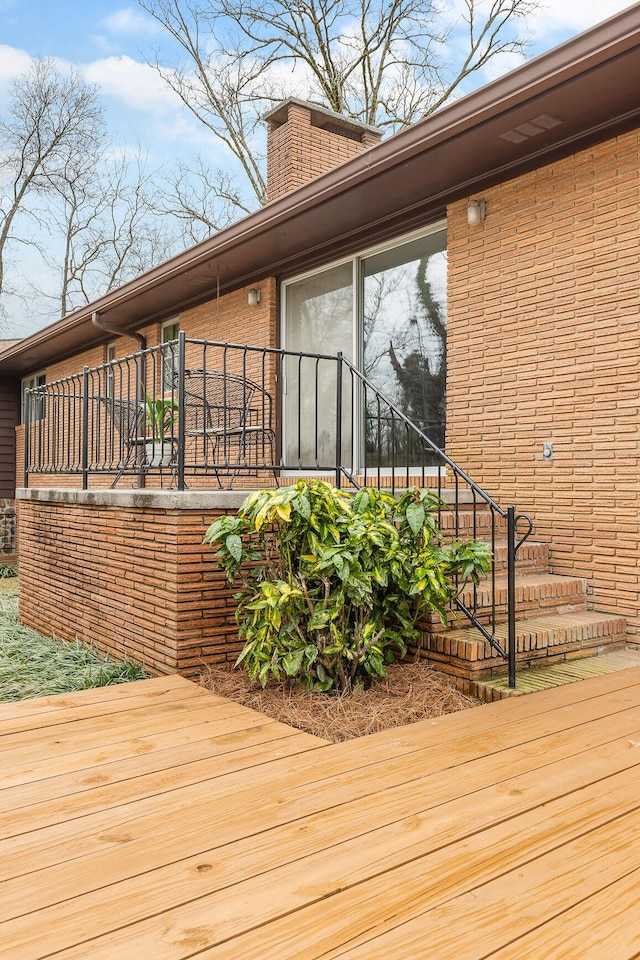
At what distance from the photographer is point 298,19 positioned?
13.6m

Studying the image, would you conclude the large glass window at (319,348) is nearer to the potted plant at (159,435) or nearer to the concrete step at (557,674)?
the potted plant at (159,435)

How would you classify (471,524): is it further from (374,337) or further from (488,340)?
(374,337)

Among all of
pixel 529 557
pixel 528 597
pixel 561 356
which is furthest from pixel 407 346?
pixel 528 597

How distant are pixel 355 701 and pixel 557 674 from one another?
1.02 meters

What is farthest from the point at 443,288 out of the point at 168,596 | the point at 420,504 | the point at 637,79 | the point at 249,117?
the point at 249,117

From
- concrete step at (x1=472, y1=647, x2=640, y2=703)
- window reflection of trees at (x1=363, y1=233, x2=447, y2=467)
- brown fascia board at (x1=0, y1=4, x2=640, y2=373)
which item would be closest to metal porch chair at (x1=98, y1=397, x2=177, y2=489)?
window reflection of trees at (x1=363, y1=233, x2=447, y2=467)

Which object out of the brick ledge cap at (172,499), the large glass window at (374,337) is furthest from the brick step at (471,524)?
the brick ledge cap at (172,499)

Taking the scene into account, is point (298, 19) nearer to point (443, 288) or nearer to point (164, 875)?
point (443, 288)

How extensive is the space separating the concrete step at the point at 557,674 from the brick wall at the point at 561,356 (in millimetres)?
379

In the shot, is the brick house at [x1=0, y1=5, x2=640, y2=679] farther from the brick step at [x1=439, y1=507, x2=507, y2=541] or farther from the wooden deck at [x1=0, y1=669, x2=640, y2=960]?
the wooden deck at [x1=0, y1=669, x2=640, y2=960]

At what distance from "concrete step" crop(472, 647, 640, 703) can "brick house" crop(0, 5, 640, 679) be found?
12 cm

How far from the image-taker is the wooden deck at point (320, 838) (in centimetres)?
144

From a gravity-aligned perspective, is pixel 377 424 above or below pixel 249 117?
below

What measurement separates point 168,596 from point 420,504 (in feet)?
4.41
